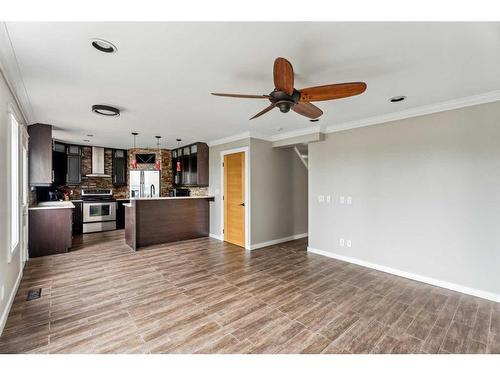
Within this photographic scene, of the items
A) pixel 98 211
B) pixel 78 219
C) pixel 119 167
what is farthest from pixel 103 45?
pixel 119 167

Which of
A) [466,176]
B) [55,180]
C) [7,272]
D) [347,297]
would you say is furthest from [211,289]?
[55,180]

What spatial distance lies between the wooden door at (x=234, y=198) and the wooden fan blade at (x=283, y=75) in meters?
3.23

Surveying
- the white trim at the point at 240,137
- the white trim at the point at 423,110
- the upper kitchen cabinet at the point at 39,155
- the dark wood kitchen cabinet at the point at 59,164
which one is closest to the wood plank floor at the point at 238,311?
the upper kitchen cabinet at the point at 39,155

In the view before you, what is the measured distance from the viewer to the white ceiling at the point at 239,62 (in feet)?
5.52

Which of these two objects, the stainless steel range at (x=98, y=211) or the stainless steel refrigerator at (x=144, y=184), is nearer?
the stainless steel range at (x=98, y=211)

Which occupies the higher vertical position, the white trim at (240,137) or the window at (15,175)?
the white trim at (240,137)

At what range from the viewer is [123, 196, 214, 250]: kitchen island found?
4966mm

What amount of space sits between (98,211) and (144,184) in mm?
1615

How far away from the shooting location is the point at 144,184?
7.68m

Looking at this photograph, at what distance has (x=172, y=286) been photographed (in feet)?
10.0

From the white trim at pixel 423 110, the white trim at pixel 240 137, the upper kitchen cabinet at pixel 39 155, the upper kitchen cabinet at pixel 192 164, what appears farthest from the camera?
the upper kitchen cabinet at pixel 192 164

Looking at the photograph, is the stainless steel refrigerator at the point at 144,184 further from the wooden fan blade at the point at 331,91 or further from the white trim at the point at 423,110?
the wooden fan blade at the point at 331,91

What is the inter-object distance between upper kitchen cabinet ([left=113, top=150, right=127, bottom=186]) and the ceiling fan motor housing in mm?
6899

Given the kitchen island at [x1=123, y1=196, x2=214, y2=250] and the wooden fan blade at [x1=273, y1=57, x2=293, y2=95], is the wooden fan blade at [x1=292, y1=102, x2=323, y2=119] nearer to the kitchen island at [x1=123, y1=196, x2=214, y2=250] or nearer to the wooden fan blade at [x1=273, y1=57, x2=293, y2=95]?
the wooden fan blade at [x1=273, y1=57, x2=293, y2=95]
